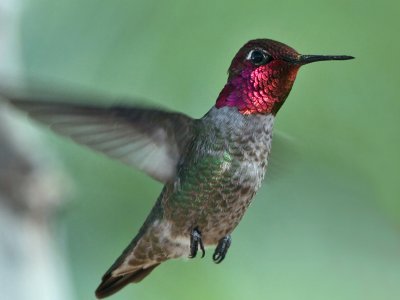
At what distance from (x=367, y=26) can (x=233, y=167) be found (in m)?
3.58

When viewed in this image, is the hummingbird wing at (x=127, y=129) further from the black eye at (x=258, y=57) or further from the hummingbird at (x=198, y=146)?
the black eye at (x=258, y=57)

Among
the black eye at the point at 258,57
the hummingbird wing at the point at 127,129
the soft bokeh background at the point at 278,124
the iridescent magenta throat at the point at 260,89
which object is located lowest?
the soft bokeh background at the point at 278,124

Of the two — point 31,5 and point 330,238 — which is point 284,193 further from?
point 31,5

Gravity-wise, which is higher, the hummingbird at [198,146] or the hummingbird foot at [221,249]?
the hummingbird at [198,146]

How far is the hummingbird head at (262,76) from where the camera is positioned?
68.5 inches

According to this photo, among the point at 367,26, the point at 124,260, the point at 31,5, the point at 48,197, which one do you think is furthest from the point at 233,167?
the point at 31,5

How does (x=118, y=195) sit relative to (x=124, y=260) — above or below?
below

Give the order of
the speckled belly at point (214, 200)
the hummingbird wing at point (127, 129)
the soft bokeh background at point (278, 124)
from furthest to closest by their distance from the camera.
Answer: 1. the soft bokeh background at point (278, 124)
2. the speckled belly at point (214, 200)
3. the hummingbird wing at point (127, 129)

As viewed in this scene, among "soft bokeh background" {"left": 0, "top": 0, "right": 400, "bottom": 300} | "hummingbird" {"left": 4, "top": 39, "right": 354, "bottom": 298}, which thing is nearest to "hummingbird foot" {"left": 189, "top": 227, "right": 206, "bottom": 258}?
"hummingbird" {"left": 4, "top": 39, "right": 354, "bottom": 298}

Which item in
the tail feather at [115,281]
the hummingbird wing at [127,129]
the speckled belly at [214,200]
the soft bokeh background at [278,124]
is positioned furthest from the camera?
the soft bokeh background at [278,124]

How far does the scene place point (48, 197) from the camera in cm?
406

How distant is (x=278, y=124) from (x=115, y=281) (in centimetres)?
269

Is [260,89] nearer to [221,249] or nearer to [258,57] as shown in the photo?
[258,57]

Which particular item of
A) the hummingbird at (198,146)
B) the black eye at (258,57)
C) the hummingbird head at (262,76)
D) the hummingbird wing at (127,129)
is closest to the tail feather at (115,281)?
the hummingbird at (198,146)
